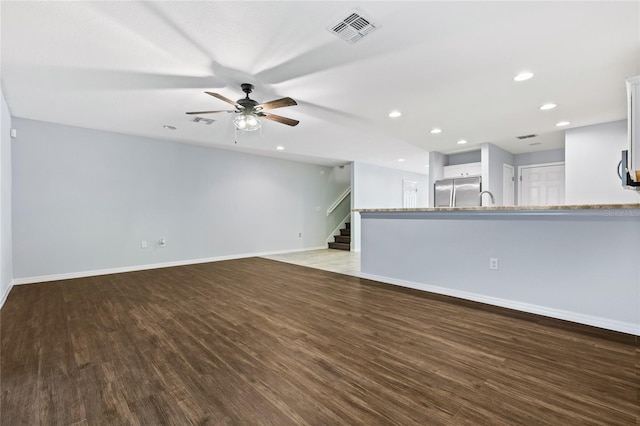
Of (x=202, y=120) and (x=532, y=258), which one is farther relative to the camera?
(x=202, y=120)

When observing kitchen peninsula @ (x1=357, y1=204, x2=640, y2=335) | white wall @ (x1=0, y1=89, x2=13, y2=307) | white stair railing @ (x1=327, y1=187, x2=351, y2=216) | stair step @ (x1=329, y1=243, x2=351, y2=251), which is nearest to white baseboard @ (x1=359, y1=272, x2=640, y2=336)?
kitchen peninsula @ (x1=357, y1=204, x2=640, y2=335)

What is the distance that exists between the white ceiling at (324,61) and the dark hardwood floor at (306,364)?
8.23 ft

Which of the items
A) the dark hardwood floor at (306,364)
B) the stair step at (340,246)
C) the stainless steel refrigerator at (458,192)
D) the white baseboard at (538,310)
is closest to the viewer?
the dark hardwood floor at (306,364)

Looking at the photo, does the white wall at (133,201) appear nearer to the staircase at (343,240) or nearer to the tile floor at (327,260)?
the tile floor at (327,260)

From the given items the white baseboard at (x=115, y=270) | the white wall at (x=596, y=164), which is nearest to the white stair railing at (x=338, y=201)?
the white baseboard at (x=115, y=270)

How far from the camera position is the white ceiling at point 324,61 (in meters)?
2.06

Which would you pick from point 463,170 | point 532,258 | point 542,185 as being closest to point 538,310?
point 532,258

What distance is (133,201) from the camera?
535 cm

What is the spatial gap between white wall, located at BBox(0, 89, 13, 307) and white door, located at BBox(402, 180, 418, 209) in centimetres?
912

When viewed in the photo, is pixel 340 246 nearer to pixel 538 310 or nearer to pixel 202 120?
pixel 202 120

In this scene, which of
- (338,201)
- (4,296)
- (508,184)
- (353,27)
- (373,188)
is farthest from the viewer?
(338,201)

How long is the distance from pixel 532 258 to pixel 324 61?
9.75 ft

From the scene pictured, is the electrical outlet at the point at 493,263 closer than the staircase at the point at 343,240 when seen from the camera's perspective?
Yes

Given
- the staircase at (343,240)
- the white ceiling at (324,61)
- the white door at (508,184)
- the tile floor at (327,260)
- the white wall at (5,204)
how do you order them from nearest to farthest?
1. the white ceiling at (324,61)
2. the white wall at (5,204)
3. the tile floor at (327,260)
4. the white door at (508,184)
5. the staircase at (343,240)
